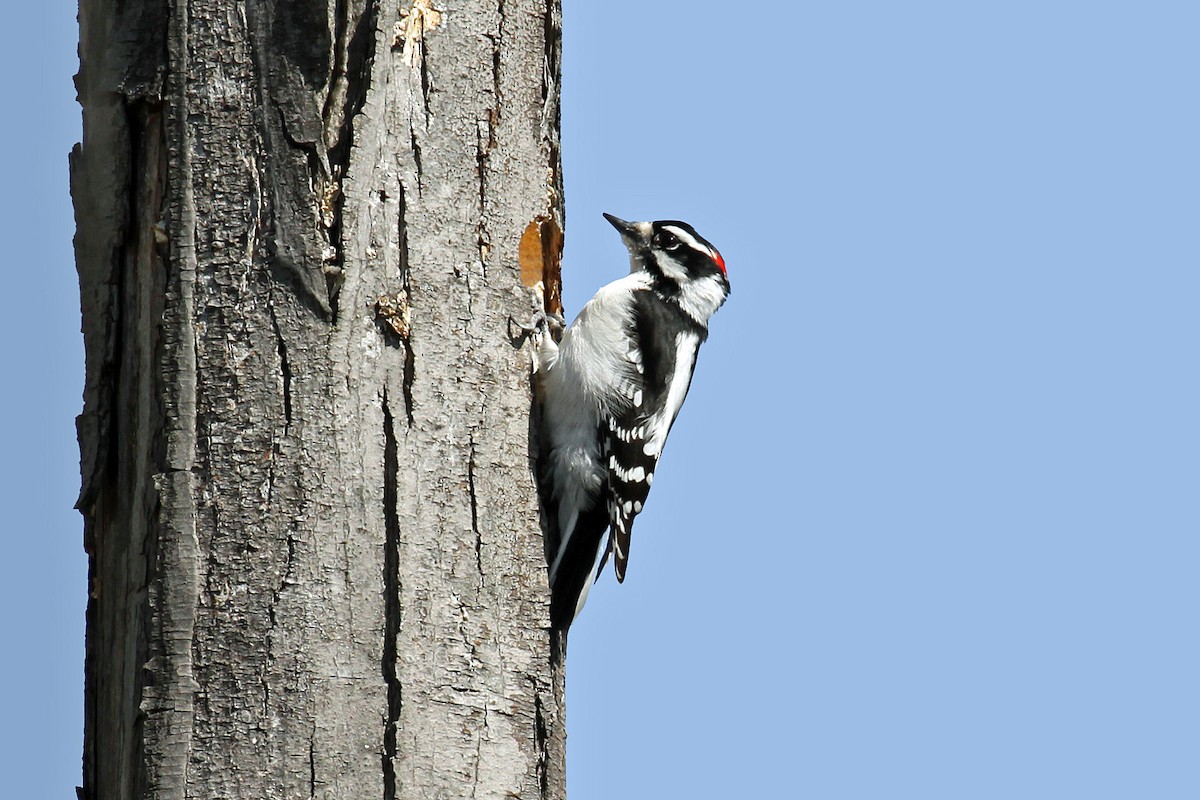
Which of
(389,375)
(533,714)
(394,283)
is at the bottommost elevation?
(533,714)

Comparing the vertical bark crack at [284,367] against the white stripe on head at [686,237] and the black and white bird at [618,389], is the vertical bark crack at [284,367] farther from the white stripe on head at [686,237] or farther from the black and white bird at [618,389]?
the white stripe on head at [686,237]

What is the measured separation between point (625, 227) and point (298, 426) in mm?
2456

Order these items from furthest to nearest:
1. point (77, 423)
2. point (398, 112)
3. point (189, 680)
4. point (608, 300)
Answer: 1. point (608, 300)
2. point (398, 112)
3. point (77, 423)
4. point (189, 680)

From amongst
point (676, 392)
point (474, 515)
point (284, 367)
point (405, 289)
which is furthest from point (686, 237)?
point (284, 367)

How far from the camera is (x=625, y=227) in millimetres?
4891

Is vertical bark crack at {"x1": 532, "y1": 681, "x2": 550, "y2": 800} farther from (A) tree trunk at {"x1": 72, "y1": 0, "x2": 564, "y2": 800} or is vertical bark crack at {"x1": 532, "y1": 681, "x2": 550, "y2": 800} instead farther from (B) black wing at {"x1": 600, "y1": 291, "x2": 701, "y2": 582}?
(B) black wing at {"x1": 600, "y1": 291, "x2": 701, "y2": 582}

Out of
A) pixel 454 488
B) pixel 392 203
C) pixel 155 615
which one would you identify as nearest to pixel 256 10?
pixel 392 203

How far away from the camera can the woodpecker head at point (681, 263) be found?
4715 mm

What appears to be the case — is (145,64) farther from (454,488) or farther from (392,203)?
(454,488)

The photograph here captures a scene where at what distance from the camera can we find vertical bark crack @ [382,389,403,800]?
251 cm

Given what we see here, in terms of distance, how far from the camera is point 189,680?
8.10 ft

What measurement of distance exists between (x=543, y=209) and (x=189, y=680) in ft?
4.54

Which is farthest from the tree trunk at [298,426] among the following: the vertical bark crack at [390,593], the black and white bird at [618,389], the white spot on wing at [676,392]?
the white spot on wing at [676,392]

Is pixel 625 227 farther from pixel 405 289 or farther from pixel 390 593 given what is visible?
pixel 390 593
